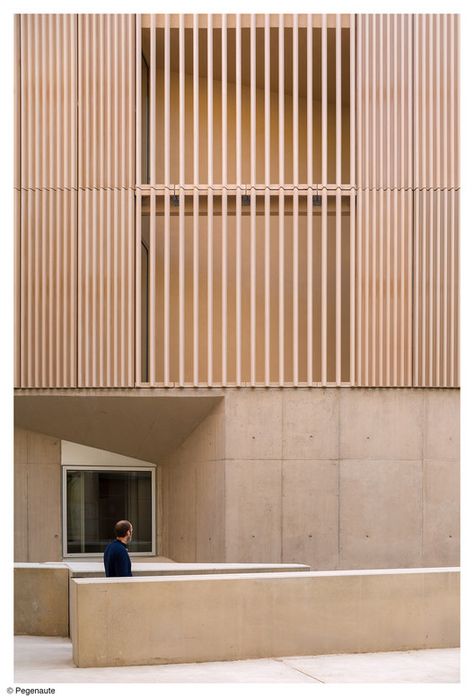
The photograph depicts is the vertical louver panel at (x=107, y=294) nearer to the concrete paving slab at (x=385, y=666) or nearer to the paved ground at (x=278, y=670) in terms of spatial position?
the paved ground at (x=278, y=670)

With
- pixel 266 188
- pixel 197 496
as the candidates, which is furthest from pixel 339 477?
pixel 266 188

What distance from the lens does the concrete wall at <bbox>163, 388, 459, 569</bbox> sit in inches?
630

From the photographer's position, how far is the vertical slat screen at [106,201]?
16.2 meters

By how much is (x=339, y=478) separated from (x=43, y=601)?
555 cm

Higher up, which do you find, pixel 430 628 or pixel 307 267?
pixel 307 267

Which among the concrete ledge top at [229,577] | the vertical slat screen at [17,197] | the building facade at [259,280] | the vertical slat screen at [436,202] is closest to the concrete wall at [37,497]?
the building facade at [259,280]

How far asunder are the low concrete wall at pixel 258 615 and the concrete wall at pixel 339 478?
18.5ft

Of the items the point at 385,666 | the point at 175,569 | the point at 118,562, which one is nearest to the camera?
the point at 385,666

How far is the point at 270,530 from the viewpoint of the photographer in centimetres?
1602

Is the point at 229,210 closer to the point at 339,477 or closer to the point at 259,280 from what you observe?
the point at 259,280

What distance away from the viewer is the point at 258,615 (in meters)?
9.55
